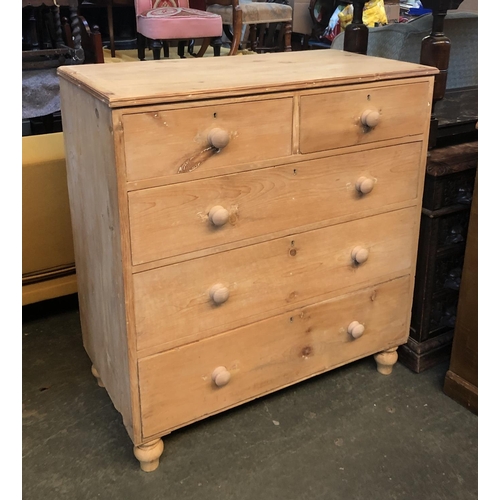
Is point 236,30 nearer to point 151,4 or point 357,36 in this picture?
point 151,4

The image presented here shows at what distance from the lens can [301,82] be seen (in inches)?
51.6

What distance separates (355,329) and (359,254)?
231mm

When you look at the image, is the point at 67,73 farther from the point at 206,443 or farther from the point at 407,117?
the point at 206,443

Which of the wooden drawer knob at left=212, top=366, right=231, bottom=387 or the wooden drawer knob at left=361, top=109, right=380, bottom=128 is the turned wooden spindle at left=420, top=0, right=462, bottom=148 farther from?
the wooden drawer knob at left=212, top=366, right=231, bottom=387

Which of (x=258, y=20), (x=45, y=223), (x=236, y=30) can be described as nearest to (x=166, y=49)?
(x=236, y=30)

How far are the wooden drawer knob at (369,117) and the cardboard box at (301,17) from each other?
191 inches

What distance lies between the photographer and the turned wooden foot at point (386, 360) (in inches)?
70.7

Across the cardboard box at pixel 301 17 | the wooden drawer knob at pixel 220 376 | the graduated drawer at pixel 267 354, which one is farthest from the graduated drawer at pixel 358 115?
the cardboard box at pixel 301 17

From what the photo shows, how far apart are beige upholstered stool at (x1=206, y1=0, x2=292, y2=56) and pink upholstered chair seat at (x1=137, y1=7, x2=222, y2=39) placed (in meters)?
0.33

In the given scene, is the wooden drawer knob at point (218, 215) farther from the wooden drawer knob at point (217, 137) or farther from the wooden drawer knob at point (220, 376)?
the wooden drawer knob at point (220, 376)

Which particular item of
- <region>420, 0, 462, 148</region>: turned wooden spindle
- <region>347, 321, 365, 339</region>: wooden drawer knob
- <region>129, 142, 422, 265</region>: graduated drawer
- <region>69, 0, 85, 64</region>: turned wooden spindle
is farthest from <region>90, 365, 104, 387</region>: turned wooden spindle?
<region>69, 0, 85, 64</region>: turned wooden spindle

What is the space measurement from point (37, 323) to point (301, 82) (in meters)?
1.30

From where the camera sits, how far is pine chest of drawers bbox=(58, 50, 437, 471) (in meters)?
1.22

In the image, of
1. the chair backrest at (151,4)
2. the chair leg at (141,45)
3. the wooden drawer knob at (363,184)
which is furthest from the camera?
the chair leg at (141,45)
